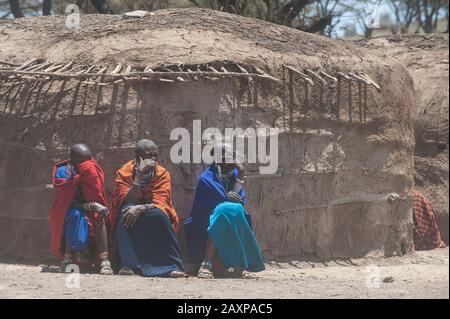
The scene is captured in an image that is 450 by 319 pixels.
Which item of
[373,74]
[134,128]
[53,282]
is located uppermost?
[373,74]

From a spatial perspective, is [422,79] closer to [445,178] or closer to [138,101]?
[445,178]

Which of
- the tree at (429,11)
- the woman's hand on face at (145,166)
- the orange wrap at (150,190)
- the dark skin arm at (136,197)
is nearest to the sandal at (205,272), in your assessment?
the orange wrap at (150,190)

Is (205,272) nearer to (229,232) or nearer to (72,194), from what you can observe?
(229,232)

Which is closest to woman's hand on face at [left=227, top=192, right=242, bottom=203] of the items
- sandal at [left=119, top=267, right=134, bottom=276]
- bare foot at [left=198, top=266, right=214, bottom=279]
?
bare foot at [left=198, top=266, right=214, bottom=279]

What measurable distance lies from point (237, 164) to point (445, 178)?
21.4ft

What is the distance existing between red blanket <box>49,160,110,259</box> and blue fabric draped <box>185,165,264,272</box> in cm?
86

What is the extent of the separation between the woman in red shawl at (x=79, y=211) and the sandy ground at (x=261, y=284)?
292 mm

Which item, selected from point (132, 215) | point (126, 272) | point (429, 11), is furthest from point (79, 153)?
point (429, 11)

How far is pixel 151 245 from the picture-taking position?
860 centimetres

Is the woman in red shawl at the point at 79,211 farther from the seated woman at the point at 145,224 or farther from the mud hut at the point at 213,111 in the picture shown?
the mud hut at the point at 213,111

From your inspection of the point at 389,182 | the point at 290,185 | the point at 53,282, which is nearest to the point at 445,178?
the point at 389,182

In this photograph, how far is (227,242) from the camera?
28.4ft

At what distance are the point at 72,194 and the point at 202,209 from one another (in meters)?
1.23

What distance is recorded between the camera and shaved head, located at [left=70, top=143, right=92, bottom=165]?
880cm
